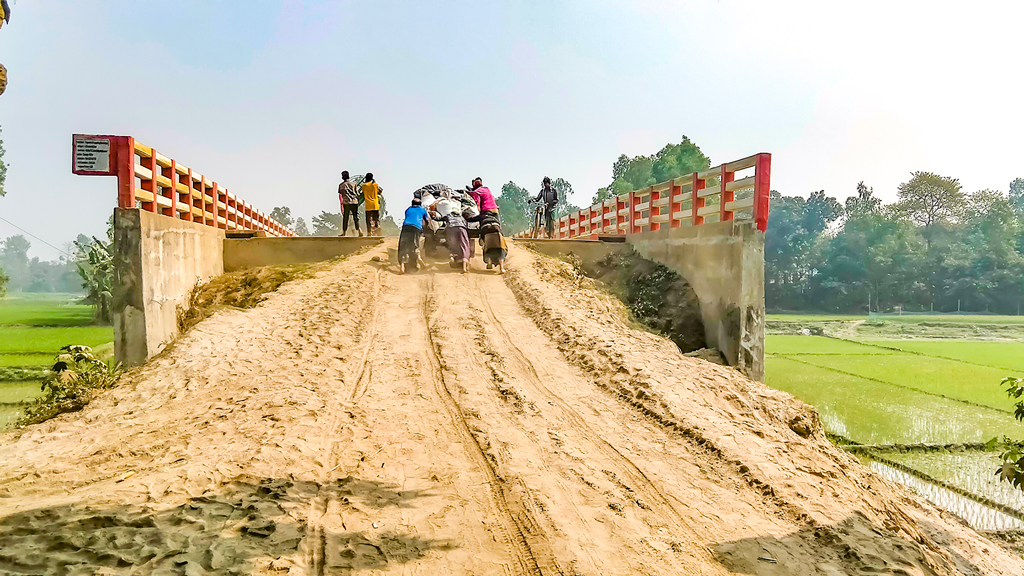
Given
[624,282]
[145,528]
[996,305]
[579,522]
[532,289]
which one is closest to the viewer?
[145,528]

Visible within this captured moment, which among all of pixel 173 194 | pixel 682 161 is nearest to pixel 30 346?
pixel 173 194

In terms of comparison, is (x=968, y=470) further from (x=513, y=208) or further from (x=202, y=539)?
(x=513, y=208)

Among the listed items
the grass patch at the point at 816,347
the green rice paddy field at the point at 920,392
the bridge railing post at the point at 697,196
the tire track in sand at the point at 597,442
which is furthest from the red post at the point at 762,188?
the grass patch at the point at 816,347

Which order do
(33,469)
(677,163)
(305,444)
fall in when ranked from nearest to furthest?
1. (33,469)
2. (305,444)
3. (677,163)

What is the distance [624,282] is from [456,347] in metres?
5.95

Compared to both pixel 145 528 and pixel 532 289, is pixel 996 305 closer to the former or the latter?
pixel 532 289

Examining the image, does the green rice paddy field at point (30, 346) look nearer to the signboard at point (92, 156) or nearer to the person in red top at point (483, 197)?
the signboard at point (92, 156)

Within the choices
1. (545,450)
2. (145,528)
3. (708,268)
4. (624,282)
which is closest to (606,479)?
(545,450)

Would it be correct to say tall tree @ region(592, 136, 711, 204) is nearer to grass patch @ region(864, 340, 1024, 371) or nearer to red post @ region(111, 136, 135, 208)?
grass patch @ region(864, 340, 1024, 371)

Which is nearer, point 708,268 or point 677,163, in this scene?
point 708,268

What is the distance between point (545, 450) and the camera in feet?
15.8

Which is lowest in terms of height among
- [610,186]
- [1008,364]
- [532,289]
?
[1008,364]

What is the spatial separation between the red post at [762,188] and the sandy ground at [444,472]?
9.40 ft

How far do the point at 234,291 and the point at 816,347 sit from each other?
59.2 ft
